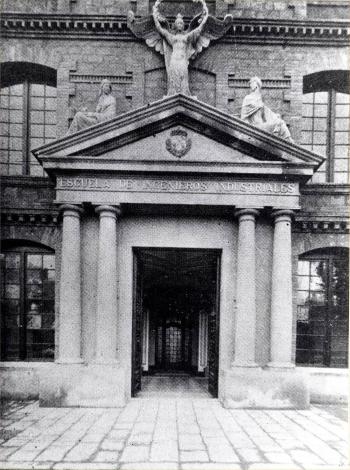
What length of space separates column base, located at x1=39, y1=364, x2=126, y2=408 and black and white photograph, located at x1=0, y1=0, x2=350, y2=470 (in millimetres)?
30

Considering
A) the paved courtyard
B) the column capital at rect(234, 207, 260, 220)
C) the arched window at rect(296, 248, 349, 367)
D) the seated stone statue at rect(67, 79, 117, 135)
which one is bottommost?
the paved courtyard

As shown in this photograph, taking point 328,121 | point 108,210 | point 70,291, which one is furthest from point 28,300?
point 328,121

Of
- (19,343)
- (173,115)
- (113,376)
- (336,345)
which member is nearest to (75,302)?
(113,376)

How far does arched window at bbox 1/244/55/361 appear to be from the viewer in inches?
406

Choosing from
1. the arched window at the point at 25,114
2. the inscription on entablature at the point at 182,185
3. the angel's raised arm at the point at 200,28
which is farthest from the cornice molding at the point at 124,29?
the inscription on entablature at the point at 182,185

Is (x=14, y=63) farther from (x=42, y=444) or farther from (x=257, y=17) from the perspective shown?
(x=42, y=444)

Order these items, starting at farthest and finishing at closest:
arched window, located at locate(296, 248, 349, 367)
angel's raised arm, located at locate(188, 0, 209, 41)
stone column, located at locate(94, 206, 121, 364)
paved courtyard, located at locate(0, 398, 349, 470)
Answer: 1. arched window, located at locate(296, 248, 349, 367)
2. angel's raised arm, located at locate(188, 0, 209, 41)
3. stone column, located at locate(94, 206, 121, 364)
4. paved courtyard, located at locate(0, 398, 349, 470)

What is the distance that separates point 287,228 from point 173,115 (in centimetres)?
356

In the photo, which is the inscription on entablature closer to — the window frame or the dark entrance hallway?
the window frame

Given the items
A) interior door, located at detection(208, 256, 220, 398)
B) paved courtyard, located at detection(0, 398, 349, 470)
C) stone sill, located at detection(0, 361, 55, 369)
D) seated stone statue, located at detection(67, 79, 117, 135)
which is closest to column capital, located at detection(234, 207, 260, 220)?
interior door, located at detection(208, 256, 220, 398)

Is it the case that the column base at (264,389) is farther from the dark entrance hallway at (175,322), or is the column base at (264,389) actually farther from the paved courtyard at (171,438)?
the dark entrance hallway at (175,322)

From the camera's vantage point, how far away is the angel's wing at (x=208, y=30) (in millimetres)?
10344

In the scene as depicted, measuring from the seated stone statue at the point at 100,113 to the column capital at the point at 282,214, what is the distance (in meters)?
4.49

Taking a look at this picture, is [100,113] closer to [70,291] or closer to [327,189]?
[70,291]
